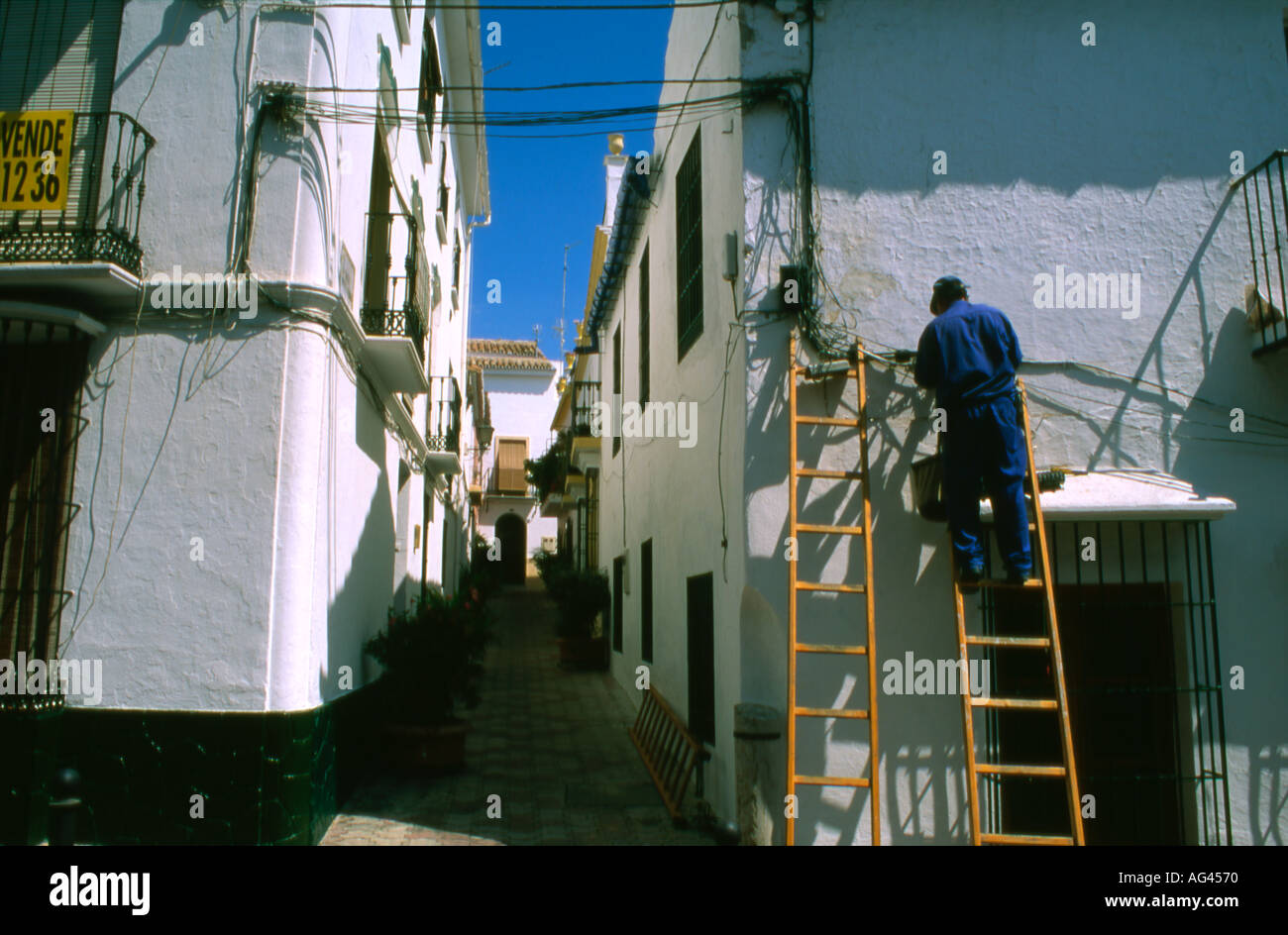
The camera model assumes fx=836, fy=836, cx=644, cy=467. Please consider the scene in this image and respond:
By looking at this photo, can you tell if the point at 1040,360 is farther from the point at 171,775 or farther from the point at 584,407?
the point at 584,407

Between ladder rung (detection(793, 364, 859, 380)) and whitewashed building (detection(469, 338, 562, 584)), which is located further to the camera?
whitewashed building (detection(469, 338, 562, 584))

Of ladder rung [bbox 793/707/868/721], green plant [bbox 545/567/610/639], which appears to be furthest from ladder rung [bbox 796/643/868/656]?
green plant [bbox 545/567/610/639]

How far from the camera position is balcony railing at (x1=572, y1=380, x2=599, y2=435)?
633 inches

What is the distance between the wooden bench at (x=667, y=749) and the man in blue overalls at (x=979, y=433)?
277 centimetres

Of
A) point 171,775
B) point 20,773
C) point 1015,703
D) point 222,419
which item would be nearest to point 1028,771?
point 1015,703

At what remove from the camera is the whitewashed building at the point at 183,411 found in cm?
518

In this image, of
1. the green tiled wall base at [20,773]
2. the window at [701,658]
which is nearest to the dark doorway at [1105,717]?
the window at [701,658]

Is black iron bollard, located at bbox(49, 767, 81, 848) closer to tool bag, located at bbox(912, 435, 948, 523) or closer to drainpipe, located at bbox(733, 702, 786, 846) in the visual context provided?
drainpipe, located at bbox(733, 702, 786, 846)

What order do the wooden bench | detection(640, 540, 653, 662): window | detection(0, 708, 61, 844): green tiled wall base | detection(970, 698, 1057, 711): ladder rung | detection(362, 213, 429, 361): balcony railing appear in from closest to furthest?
detection(970, 698, 1057, 711): ladder rung → detection(0, 708, 61, 844): green tiled wall base → the wooden bench → detection(362, 213, 429, 361): balcony railing → detection(640, 540, 653, 662): window

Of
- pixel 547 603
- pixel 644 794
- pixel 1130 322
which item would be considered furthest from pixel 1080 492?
pixel 547 603

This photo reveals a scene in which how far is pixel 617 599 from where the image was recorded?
517 inches

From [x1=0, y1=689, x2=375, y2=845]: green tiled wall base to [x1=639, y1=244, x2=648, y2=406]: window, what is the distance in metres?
6.08

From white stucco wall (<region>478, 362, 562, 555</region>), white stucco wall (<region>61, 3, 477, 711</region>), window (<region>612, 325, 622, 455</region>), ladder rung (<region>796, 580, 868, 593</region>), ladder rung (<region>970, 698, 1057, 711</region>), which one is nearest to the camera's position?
ladder rung (<region>970, 698, 1057, 711</region>)
